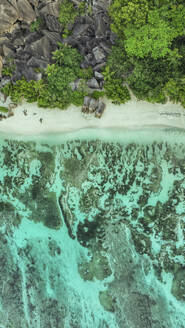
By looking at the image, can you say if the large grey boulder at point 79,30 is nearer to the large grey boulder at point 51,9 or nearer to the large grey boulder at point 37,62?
the large grey boulder at point 51,9

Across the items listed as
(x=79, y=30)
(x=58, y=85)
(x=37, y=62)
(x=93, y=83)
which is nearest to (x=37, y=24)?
(x=37, y=62)

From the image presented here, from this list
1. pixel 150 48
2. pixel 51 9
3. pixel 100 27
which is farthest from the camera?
pixel 51 9

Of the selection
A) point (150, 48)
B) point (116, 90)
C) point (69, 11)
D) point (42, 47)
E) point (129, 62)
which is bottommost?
point (116, 90)

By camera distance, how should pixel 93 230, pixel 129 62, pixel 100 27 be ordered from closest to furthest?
pixel 129 62
pixel 100 27
pixel 93 230

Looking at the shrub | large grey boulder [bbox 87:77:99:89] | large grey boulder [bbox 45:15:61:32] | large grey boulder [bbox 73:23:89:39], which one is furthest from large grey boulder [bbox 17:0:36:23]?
the shrub

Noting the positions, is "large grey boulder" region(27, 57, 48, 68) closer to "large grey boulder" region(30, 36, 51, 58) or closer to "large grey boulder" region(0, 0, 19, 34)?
"large grey boulder" region(30, 36, 51, 58)

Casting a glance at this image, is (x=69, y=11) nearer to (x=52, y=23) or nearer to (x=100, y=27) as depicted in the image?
(x=52, y=23)

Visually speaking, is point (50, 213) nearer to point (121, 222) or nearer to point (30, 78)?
point (121, 222)
